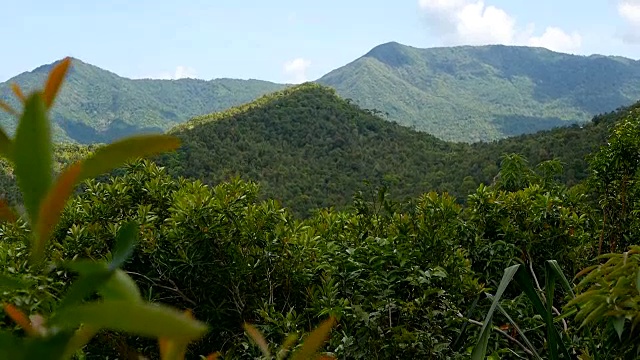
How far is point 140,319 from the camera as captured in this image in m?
0.18

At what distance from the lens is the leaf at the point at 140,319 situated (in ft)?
0.58

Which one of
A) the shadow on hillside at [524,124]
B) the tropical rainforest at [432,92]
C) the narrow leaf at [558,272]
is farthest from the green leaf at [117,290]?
the shadow on hillside at [524,124]

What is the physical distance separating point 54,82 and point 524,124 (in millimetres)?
120455

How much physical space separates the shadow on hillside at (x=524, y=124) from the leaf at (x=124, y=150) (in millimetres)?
110043

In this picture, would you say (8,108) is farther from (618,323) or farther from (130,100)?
(130,100)

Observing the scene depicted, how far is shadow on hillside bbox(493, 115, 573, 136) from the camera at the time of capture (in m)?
108

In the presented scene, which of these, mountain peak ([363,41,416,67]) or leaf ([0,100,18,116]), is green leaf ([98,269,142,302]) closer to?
leaf ([0,100,18,116])

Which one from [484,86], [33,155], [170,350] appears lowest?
[170,350]

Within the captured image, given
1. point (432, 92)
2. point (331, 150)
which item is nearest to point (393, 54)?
point (432, 92)

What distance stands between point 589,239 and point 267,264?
184 cm

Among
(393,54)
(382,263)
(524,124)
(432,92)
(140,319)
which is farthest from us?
(393,54)

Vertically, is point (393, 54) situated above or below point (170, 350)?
above

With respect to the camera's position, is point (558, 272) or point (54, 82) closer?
point (54, 82)

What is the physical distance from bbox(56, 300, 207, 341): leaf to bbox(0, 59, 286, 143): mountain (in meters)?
105
